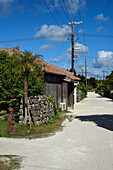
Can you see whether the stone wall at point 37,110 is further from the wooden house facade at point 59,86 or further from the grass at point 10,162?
the grass at point 10,162

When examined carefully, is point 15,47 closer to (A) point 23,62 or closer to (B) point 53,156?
(A) point 23,62

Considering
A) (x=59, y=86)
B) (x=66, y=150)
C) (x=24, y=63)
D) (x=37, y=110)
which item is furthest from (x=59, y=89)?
(x=66, y=150)

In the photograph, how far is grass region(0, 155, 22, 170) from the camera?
4886mm

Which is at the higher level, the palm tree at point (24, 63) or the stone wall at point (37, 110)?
the palm tree at point (24, 63)

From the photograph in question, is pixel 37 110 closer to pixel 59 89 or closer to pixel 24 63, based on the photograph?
pixel 24 63

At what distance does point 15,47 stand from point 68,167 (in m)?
13.4

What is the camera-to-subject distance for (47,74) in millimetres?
13961

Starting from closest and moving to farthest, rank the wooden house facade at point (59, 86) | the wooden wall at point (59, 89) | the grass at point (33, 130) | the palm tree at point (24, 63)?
the grass at point (33, 130)
the palm tree at point (24, 63)
the wooden house facade at point (59, 86)
the wooden wall at point (59, 89)

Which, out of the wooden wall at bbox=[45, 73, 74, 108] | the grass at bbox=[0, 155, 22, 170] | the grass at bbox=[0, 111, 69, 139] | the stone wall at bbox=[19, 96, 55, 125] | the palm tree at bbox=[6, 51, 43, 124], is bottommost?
the grass at bbox=[0, 155, 22, 170]

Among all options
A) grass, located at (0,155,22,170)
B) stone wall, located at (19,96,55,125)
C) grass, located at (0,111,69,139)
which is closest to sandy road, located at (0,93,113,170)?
grass, located at (0,155,22,170)

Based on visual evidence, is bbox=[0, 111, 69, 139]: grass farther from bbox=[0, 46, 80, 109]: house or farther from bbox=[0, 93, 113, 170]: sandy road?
bbox=[0, 46, 80, 109]: house

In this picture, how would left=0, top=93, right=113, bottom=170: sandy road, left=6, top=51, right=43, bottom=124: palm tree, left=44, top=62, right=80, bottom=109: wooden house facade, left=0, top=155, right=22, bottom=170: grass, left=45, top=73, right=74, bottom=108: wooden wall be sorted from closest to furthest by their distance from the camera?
left=0, top=155, right=22, bottom=170: grass < left=0, top=93, right=113, bottom=170: sandy road < left=6, top=51, right=43, bottom=124: palm tree < left=44, top=62, right=80, bottom=109: wooden house facade < left=45, top=73, right=74, bottom=108: wooden wall

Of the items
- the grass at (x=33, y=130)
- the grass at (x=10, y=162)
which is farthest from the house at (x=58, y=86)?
the grass at (x=10, y=162)

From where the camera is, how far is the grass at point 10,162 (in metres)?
4.89
